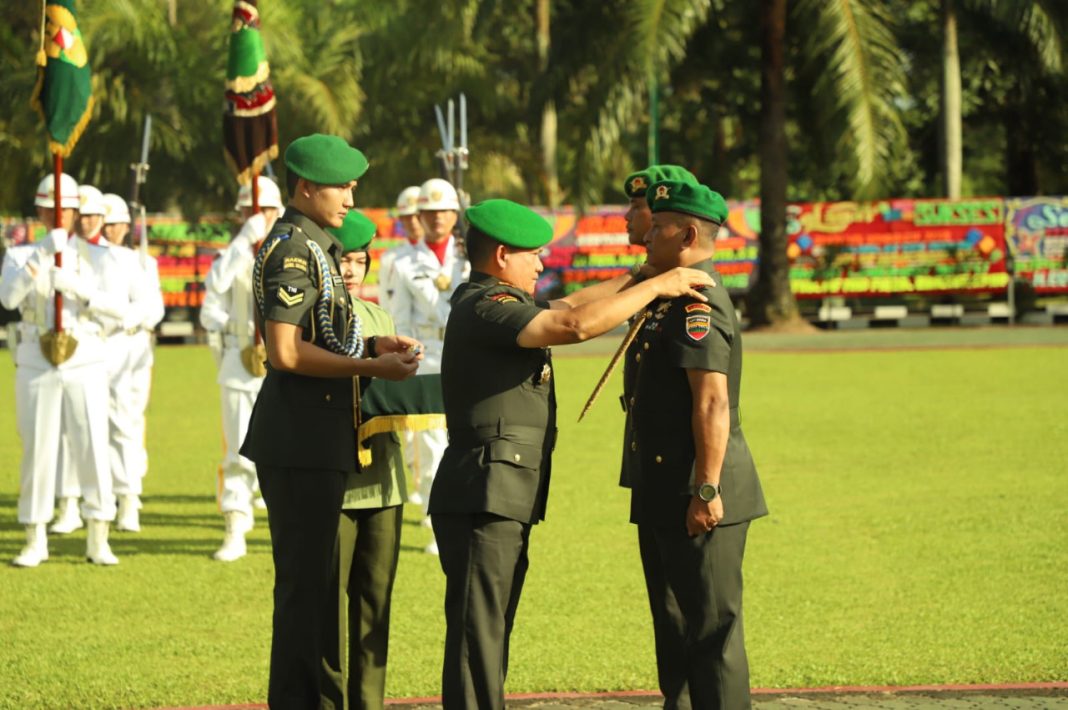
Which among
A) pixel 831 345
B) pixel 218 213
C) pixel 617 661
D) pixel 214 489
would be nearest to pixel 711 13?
pixel 831 345

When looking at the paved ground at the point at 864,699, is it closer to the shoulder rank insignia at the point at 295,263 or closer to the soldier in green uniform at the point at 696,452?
the soldier in green uniform at the point at 696,452

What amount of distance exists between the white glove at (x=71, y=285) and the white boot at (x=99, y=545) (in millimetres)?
1275

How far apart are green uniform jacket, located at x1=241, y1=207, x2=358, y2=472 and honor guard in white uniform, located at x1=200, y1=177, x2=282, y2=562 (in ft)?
14.0

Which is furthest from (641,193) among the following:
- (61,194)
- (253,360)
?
(61,194)

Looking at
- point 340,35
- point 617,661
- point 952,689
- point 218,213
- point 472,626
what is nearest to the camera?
point 472,626

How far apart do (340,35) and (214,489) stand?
1075 inches

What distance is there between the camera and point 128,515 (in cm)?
1051

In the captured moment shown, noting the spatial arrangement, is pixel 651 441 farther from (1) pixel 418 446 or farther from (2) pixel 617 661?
(1) pixel 418 446

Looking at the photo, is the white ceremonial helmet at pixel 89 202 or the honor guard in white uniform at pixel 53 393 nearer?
the honor guard in white uniform at pixel 53 393

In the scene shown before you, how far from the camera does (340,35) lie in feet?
125

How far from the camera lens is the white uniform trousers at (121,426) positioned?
10.5 meters

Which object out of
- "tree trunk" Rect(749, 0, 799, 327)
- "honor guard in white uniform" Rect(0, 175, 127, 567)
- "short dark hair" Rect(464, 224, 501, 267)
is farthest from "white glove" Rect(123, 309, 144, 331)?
"tree trunk" Rect(749, 0, 799, 327)

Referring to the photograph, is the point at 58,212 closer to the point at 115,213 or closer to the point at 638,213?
the point at 115,213

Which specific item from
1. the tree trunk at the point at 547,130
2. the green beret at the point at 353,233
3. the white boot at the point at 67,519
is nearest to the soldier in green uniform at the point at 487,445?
the green beret at the point at 353,233
